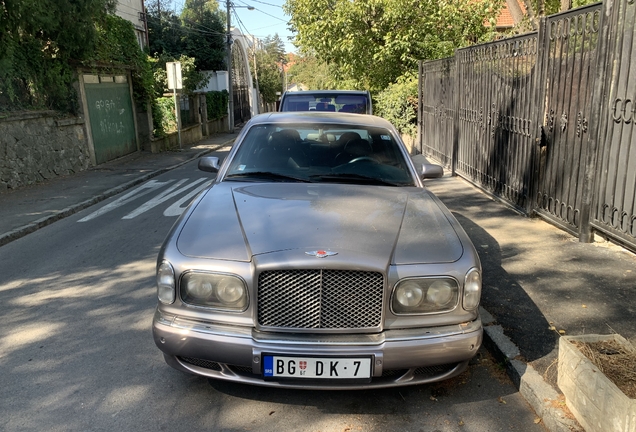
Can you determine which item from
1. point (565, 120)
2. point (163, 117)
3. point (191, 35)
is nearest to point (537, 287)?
point (565, 120)

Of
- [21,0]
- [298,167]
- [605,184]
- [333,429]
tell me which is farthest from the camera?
[21,0]

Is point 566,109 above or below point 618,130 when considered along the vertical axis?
above

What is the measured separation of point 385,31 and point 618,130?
43.9 ft

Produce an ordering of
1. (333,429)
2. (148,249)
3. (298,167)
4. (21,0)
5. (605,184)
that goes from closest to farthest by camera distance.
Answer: (333,429), (298,167), (605,184), (148,249), (21,0)

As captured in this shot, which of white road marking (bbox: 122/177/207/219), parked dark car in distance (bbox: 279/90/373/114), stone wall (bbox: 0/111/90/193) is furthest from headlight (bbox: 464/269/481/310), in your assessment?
stone wall (bbox: 0/111/90/193)

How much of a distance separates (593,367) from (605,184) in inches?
131

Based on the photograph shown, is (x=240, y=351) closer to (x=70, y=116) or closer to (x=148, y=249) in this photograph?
(x=148, y=249)

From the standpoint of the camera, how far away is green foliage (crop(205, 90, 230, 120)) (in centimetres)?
2980

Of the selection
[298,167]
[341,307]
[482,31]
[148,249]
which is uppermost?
[482,31]

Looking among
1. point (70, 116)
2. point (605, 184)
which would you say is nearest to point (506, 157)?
point (605, 184)

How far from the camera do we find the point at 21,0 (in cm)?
1115

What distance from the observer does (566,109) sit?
6207 mm

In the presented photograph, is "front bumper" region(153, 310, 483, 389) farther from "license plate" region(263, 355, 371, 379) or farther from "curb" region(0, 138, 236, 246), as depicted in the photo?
"curb" region(0, 138, 236, 246)

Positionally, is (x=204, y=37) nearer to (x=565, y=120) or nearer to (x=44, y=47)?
(x=44, y=47)
